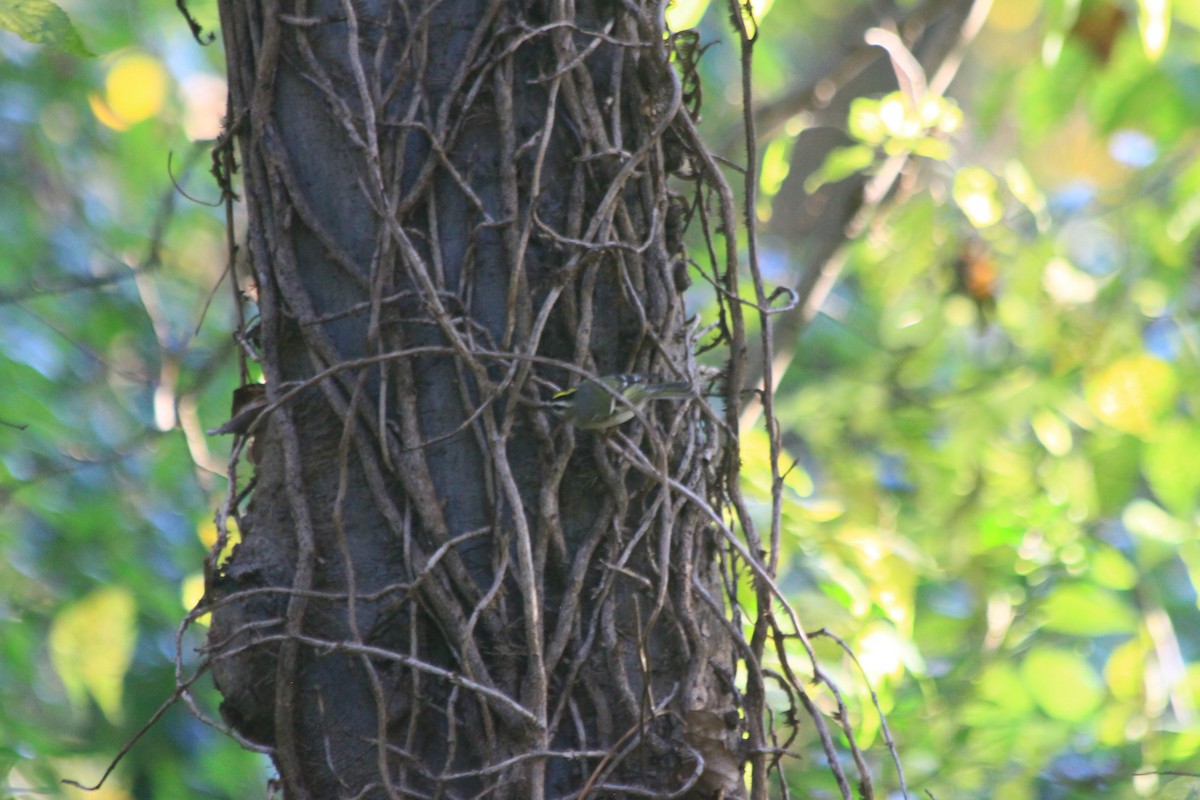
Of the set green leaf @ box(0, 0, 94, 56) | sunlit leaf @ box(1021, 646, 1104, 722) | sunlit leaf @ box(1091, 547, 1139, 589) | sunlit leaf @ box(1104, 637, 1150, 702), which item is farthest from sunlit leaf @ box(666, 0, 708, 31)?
sunlit leaf @ box(1104, 637, 1150, 702)

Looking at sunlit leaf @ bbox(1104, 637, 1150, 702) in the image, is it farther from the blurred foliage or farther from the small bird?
the small bird

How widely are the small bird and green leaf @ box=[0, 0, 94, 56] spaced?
752 mm

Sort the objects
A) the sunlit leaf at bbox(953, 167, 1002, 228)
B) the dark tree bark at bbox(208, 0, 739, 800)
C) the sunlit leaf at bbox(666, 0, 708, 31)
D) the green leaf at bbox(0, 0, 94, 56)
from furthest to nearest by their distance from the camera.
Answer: the sunlit leaf at bbox(953, 167, 1002, 228) < the sunlit leaf at bbox(666, 0, 708, 31) < the green leaf at bbox(0, 0, 94, 56) < the dark tree bark at bbox(208, 0, 739, 800)

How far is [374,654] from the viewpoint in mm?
1043

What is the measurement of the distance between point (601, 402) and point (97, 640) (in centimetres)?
139

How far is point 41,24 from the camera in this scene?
132cm

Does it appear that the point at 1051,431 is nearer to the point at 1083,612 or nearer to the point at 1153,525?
the point at 1153,525

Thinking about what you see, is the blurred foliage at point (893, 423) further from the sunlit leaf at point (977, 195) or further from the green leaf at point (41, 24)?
the green leaf at point (41, 24)

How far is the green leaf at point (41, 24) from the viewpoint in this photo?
132cm

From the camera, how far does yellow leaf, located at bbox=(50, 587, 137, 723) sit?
6.55ft

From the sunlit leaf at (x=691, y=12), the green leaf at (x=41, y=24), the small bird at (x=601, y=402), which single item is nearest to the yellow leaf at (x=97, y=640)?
the green leaf at (x=41, y=24)

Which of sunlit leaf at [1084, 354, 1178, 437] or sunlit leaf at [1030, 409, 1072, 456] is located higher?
sunlit leaf at [1030, 409, 1072, 456]

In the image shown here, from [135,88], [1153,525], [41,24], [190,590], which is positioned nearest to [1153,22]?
[1153,525]

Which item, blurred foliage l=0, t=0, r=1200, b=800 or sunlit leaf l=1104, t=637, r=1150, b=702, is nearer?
blurred foliage l=0, t=0, r=1200, b=800
